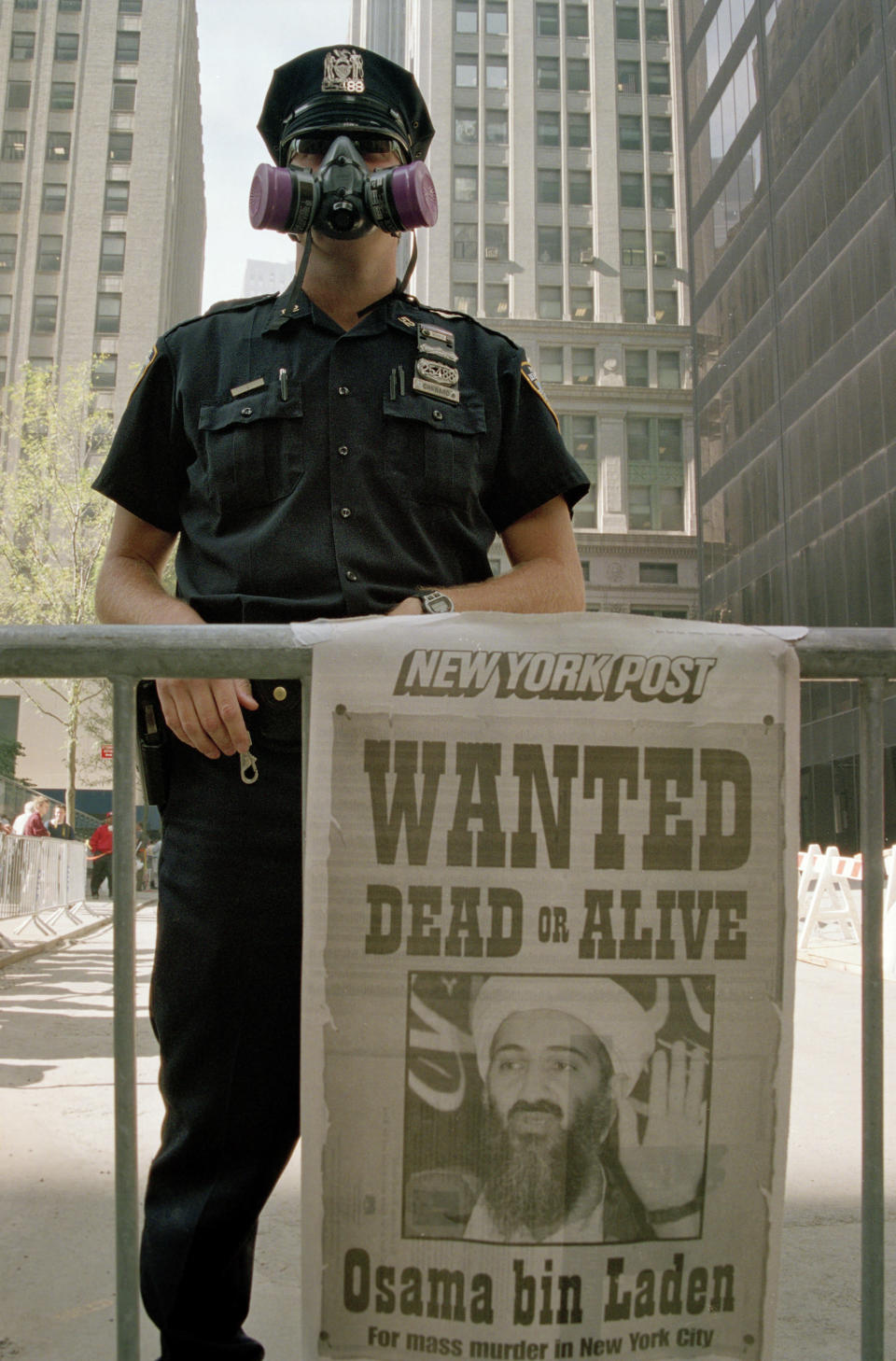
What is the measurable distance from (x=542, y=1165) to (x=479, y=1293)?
0.52 feet

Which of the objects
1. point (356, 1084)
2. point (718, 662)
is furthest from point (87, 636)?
point (718, 662)

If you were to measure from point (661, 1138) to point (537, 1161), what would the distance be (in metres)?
0.15

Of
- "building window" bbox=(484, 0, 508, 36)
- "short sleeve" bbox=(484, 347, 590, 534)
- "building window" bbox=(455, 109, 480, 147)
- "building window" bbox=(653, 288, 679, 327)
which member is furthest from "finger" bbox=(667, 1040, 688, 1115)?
"building window" bbox=(484, 0, 508, 36)

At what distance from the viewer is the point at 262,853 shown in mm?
1642

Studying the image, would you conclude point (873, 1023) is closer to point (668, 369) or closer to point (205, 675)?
point (205, 675)

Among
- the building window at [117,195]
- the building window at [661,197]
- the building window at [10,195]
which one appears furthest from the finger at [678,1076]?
the building window at [661,197]

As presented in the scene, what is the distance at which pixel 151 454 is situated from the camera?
1908mm

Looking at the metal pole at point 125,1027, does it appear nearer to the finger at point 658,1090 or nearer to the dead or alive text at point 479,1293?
the dead or alive text at point 479,1293

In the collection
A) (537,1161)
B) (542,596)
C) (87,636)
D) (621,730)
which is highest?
(542,596)

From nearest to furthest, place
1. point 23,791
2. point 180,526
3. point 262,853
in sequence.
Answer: point 262,853
point 180,526
point 23,791

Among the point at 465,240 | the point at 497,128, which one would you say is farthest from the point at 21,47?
the point at 497,128

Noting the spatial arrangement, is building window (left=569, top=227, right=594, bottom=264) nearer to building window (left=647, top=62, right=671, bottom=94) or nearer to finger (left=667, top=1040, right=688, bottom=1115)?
building window (left=647, top=62, right=671, bottom=94)

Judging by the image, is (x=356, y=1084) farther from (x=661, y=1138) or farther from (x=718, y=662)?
(x=718, y=662)

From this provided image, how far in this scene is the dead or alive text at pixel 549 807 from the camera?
51.1 inches
